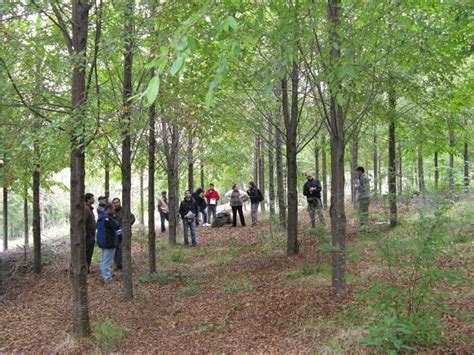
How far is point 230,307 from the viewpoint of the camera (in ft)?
23.6

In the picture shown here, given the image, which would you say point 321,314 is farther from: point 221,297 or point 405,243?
point 221,297

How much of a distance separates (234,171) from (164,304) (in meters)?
16.0

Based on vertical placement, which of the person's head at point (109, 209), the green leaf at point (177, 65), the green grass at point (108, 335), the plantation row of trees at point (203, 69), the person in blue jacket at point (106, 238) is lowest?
the green grass at point (108, 335)

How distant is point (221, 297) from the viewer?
314 inches

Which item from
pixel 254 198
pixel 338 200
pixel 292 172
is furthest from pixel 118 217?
pixel 254 198

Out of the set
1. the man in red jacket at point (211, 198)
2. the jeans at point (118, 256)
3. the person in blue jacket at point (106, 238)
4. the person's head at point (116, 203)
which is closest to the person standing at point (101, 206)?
the person's head at point (116, 203)

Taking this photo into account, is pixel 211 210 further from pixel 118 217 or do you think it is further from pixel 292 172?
pixel 292 172

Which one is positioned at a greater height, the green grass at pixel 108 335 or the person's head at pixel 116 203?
the person's head at pixel 116 203

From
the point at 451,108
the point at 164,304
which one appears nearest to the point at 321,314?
the point at 164,304

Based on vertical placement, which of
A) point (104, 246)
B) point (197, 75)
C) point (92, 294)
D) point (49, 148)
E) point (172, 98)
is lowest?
point (92, 294)

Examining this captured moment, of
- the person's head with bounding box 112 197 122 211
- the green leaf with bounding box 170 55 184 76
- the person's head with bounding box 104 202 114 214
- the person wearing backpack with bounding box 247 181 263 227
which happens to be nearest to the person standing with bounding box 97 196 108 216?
the person's head with bounding box 112 197 122 211

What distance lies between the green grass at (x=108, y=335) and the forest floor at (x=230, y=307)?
0.6 inches

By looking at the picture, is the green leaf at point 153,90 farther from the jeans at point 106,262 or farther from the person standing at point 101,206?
the person standing at point 101,206

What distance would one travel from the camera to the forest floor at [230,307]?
562 centimetres
